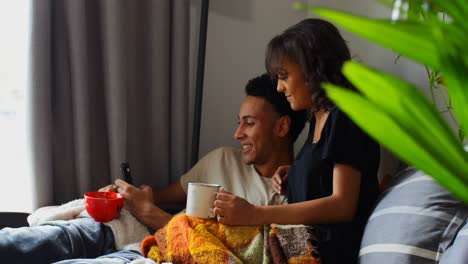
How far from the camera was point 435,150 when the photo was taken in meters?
0.32

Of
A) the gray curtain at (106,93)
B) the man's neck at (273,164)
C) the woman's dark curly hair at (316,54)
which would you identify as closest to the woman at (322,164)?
the woman's dark curly hair at (316,54)

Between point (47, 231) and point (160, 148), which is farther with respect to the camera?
point (160, 148)

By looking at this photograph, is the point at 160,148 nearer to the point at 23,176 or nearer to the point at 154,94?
the point at 154,94

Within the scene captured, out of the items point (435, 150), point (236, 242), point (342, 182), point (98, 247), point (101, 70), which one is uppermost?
point (435, 150)

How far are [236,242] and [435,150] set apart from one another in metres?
0.97

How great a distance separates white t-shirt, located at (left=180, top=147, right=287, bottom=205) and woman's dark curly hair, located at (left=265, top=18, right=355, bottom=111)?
0.37m

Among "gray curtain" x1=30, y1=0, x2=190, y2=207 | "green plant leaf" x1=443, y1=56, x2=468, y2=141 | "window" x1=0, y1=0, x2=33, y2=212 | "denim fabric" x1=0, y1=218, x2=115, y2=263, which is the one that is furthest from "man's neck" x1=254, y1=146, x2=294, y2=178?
"green plant leaf" x1=443, y1=56, x2=468, y2=141

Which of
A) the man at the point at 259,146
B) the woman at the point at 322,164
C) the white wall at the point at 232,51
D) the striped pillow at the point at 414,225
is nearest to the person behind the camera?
the striped pillow at the point at 414,225

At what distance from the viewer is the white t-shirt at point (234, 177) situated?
170cm

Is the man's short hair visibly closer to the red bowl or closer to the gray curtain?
the gray curtain

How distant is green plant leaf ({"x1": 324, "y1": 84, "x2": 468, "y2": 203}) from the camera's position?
0.31 meters

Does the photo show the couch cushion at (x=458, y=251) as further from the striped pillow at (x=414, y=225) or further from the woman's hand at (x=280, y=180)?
the woman's hand at (x=280, y=180)

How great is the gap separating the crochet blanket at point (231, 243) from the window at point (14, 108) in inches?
25.8

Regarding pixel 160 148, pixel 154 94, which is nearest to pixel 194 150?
pixel 160 148
